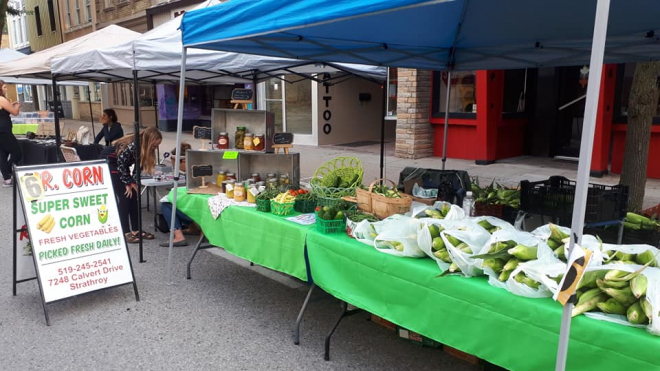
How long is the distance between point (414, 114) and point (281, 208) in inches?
303

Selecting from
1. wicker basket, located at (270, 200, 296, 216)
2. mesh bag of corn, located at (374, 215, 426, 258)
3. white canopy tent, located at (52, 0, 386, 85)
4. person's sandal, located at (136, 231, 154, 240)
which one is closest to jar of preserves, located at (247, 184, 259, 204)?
wicker basket, located at (270, 200, 296, 216)

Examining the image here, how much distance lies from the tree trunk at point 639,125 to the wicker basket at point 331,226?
11.0 feet

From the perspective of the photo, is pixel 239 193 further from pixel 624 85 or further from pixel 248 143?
pixel 624 85

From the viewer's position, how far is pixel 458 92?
1110 cm

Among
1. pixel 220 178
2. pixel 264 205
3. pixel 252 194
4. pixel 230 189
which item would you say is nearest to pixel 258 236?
pixel 264 205

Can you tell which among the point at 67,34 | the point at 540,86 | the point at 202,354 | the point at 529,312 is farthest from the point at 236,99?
the point at 67,34

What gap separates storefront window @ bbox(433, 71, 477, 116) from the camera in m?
10.8

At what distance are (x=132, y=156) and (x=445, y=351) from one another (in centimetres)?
417

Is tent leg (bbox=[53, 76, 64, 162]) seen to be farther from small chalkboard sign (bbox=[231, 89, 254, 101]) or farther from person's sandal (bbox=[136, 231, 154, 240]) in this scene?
small chalkboard sign (bbox=[231, 89, 254, 101])

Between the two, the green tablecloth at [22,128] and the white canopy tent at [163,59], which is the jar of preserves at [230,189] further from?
the green tablecloth at [22,128]

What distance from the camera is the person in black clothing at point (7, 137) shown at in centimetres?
869

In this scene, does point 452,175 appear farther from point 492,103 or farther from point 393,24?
point 492,103

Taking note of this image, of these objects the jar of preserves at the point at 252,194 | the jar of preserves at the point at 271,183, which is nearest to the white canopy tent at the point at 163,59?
the jar of preserves at the point at 271,183

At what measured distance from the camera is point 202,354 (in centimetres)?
350
